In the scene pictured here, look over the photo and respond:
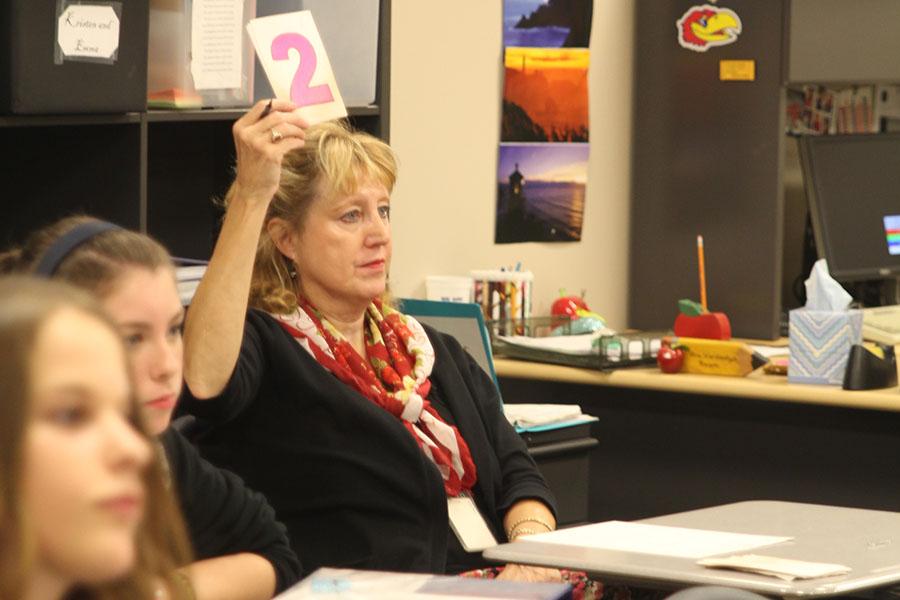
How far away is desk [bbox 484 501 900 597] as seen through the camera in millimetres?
1603

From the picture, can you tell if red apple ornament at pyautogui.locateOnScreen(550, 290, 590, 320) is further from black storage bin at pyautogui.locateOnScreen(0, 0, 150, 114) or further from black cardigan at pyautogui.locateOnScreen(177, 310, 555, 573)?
black storage bin at pyautogui.locateOnScreen(0, 0, 150, 114)

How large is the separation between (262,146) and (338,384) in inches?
15.2

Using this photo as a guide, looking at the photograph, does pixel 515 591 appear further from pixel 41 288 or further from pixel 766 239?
pixel 766 239

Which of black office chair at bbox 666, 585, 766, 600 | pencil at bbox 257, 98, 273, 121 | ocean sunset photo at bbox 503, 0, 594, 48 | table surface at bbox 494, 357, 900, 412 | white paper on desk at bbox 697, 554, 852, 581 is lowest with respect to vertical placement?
table surface at bbox 494, 357, 900, 412

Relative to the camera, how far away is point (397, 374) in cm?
237

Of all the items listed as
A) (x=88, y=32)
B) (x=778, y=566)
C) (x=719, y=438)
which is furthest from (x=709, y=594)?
(x=719, y=438)

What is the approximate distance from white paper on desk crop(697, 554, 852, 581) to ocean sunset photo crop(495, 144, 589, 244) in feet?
7.16

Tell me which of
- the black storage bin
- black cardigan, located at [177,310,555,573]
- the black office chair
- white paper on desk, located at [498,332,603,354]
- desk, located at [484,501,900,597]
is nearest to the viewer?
the black office chair

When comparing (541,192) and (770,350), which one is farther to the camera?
(541,192)

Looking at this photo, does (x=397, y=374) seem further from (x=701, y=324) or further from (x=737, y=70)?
(x=737, y=70)

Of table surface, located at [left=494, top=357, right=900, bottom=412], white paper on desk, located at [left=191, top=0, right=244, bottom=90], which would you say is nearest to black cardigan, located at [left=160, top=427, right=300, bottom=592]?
Answer: white paper on desk, located at [left=191, top=0, right=244, bottom=90]

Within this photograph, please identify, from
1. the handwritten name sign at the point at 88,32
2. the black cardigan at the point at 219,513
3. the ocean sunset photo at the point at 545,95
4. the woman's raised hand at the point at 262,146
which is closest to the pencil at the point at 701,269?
the ocean sunset photo at the point at 545,95

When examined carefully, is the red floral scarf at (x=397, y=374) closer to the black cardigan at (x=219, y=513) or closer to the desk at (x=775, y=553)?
the desk at (x=775, y=553)

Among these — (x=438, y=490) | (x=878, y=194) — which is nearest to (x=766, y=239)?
(x=878, y=194)
